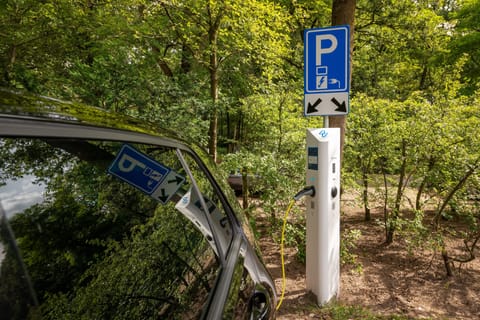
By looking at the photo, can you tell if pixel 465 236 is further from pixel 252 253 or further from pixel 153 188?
pixel 153 188

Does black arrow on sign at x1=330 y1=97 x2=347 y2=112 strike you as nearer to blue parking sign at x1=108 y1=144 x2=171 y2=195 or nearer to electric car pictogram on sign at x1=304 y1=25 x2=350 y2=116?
electric car pictogram on sign at x1=304 y1=25 x2=350 y2=116

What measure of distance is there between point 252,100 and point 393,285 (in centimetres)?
404

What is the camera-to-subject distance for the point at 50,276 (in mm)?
800

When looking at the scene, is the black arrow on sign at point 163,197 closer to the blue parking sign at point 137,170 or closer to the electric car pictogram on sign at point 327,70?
the blue parking sign at point 137,170

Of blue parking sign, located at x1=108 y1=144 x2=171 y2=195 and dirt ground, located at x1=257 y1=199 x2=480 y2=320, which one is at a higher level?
blue parking sign, located at x1=108 y1=144 x2=171 y2=195

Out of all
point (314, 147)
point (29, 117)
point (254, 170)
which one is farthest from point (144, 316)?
point (254, 170)

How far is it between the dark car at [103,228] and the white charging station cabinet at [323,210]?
183cm

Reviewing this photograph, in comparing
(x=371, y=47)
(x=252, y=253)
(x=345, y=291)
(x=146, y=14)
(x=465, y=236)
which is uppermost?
(x=371, y=47)

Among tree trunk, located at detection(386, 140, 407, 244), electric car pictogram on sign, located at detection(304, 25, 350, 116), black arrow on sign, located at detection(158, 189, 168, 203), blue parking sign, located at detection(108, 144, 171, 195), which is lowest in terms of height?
tree trunk, located at detection(386, 140, 407, 244)

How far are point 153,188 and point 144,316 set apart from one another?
45 cm

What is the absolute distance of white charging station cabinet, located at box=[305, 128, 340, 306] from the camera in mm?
3148

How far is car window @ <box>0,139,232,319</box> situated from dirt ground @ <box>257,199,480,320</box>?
8.15 ft

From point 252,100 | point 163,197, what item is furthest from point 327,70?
point 252,100

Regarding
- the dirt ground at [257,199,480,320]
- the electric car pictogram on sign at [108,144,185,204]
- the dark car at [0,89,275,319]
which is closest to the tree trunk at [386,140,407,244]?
the dirt ground at [257,199,480,320]
